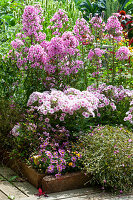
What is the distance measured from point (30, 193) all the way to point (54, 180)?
26 cm

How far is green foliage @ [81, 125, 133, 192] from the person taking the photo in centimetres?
319

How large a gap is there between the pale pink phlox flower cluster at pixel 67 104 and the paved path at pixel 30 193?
782mm

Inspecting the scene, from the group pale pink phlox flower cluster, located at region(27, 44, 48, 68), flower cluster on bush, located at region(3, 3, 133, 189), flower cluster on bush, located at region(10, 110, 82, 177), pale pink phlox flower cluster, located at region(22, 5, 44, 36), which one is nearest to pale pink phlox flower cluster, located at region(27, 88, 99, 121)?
flower cluster on bush, located at region(3, 3, 133, 189)

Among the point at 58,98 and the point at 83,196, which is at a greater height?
the point at 58,98

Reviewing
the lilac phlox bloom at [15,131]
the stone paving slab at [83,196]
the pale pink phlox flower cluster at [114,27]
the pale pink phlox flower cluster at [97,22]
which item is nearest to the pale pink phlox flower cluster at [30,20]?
the pale pink phlox flower cluster at [97,22]

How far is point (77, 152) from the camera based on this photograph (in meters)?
3.53

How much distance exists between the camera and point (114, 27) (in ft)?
15.0

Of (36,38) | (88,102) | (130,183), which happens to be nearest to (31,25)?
(36,38)

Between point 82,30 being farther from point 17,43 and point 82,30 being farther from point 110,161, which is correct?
point 110,161

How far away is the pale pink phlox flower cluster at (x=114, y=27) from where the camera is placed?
14.9 ft

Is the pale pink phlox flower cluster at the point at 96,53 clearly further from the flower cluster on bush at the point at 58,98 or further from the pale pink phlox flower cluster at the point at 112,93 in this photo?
the pale pink phlox flower cluster at the point at 112,93

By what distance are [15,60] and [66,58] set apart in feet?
2.28

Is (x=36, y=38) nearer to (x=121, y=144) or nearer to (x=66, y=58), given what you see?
(x=66, y=58)

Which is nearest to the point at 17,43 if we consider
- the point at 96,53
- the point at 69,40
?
the point at 69,40
